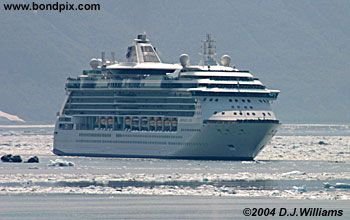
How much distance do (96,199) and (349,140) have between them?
6818cm

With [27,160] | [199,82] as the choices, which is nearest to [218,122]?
[199,82]

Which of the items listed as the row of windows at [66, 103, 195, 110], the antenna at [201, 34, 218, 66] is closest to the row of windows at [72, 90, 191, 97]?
the row of windows at [66, 103, 195, 110]

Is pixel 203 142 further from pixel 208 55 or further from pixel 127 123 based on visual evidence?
pixel 127 123

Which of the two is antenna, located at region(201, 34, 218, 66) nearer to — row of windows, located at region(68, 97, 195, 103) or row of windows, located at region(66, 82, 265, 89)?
row of windows, located at region(66, 82, 265, 89)

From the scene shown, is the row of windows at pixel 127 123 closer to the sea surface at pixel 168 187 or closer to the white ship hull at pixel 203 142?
the white ship hull at pixel 203 142

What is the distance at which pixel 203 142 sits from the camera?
10412 centimetres

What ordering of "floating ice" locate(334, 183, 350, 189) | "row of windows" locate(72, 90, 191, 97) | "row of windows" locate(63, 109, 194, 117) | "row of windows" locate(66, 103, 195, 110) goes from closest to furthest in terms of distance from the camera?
"floating ice" locate(334, 183, 350, 189)
"row of windows" locate(63, 109, 194, 117)
"row of windows" locate(66, 103, 195, 110)
"row of windows" locate(72, 90, 191, 97)

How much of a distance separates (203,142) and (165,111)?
13.3 feet

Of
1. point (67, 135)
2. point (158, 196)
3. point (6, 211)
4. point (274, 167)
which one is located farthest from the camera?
point (67, 135)

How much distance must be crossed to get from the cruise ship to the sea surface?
5.79ft

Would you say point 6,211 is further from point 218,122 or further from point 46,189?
point 218,122

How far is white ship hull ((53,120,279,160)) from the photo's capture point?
10331cm

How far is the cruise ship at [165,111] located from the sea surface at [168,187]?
1.76 meters

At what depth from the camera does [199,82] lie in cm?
10525
